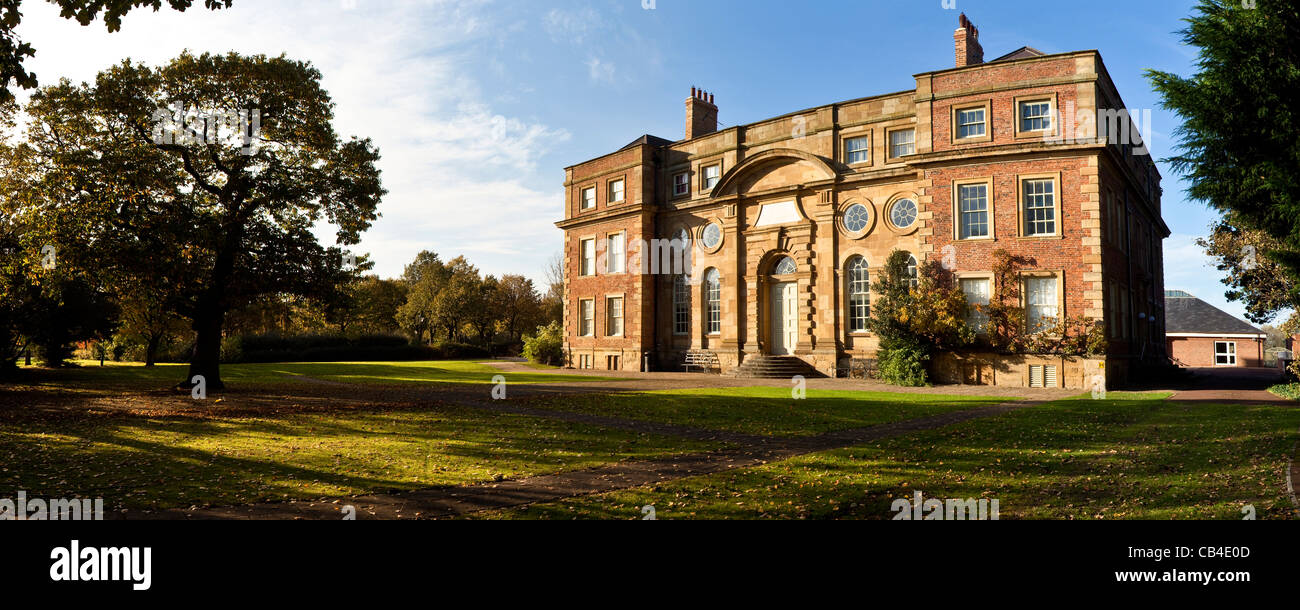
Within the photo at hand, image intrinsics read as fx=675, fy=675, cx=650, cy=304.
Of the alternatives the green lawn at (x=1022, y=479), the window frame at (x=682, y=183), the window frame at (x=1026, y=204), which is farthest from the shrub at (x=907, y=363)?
the window frame at (x=682, y=183)

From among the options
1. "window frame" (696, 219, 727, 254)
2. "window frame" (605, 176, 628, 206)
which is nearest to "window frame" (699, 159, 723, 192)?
"window frame" (696, 219, 727, 254)

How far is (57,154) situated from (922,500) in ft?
68.5

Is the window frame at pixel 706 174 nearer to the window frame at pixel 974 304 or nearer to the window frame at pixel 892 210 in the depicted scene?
the window frame at pixel 892 210

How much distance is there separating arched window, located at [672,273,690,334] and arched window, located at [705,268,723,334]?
1.20 metres

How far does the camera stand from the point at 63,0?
756 centimetres

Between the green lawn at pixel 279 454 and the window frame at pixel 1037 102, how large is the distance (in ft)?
60.5

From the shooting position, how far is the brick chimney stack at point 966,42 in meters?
26.4

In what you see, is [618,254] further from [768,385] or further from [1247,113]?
[1247,113]

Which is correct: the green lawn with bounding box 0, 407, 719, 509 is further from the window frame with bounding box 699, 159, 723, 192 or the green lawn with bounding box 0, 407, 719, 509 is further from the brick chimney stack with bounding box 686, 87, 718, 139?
the brick chimney stack with bounding box 686, 87, 718, 139

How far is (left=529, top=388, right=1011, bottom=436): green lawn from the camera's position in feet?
41.1

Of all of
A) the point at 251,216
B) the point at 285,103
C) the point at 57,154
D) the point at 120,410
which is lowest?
the point at 120,410
